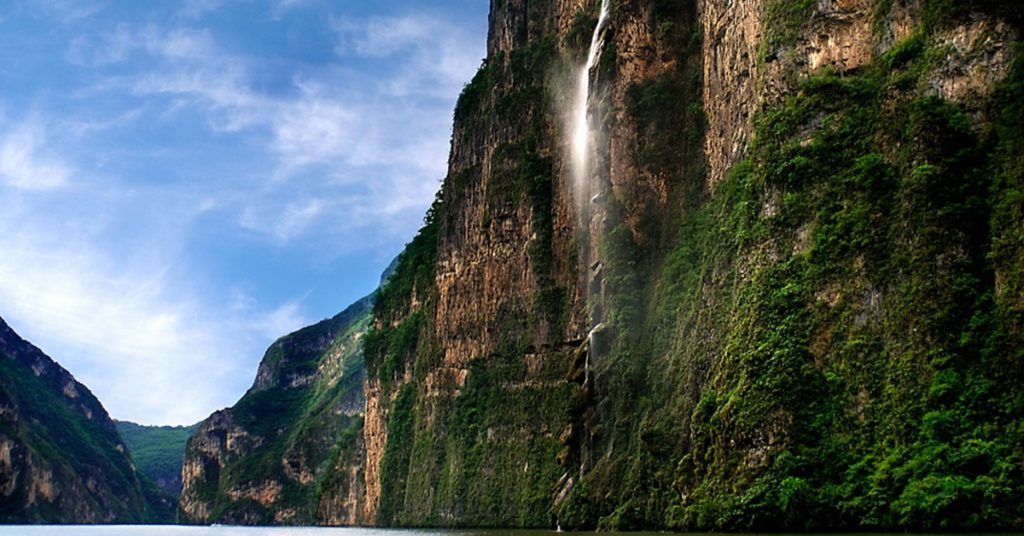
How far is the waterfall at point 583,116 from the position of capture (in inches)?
2667

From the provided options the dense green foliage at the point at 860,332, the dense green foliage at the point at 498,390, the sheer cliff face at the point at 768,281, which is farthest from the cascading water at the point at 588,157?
the dense green foliage at the point at 860,332

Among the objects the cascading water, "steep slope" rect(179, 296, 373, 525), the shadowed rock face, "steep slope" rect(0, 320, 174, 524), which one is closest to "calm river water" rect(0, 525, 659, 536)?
the shadowed rock face

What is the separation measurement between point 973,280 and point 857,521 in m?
9.03

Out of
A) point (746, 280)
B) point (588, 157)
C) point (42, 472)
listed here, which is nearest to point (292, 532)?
point (588, 157)

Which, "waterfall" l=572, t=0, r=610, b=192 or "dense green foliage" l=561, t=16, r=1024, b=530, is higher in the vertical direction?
"waterfall" l=572, t=0, r=610, b=192

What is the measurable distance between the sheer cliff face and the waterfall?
62.6 inches

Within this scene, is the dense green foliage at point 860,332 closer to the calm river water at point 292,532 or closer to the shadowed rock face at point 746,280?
the shadowed rock face at point 746,280

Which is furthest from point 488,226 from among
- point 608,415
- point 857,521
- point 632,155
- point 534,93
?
point 857,521

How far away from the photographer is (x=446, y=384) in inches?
3361

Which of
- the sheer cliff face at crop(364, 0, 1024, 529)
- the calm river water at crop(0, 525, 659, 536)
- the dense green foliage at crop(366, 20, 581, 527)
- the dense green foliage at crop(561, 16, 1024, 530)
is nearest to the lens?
the dense green foliage at crop(561, 16, 1024, 530)

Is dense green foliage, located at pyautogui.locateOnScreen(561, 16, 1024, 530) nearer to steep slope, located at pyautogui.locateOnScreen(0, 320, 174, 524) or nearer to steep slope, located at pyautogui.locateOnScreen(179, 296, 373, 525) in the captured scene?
steep slope, located at pyautogui.locateOnScreen(179, 296, 373, 525)

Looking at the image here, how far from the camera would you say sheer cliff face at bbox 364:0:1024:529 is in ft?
124

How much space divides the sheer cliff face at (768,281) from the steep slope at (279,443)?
2511 inches

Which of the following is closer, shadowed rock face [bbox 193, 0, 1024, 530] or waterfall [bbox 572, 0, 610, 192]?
shadowed rock face [bbox 193, 0, 1024, 530]
